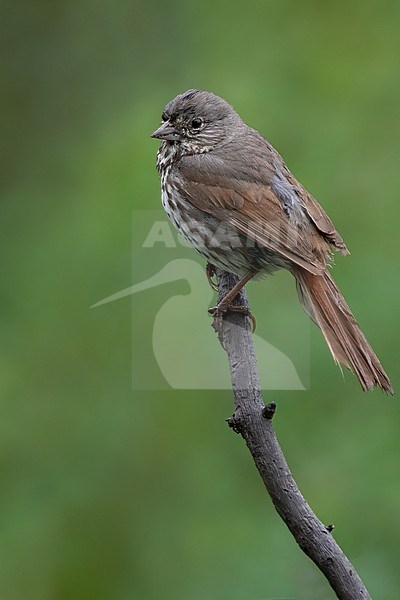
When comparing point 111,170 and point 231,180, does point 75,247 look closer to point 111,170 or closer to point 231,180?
point 111,170

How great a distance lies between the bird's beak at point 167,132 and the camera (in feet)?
13.7

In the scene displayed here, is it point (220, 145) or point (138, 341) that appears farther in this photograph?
point (138, 341)

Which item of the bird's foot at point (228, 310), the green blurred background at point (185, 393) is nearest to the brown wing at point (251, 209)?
the bird's foot at point (228, 310)

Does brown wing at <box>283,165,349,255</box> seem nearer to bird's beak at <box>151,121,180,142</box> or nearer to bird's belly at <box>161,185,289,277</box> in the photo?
bird's belly at <box>161,185,289,277</box>

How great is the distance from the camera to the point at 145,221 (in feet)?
16.1

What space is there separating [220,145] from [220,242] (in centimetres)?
43

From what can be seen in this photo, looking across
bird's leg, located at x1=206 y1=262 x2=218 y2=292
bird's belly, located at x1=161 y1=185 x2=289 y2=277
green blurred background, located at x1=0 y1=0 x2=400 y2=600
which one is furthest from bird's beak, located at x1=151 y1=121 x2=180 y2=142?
green blurred background, located at x1=0 y1=0 x2=400 y2=600

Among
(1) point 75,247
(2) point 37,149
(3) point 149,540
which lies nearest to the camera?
(3) point 149,540

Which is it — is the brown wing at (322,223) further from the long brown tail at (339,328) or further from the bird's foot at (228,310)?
the bird's foot at (228,310)

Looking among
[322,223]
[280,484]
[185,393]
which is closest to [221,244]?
[322,223]

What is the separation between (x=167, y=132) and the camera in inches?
165

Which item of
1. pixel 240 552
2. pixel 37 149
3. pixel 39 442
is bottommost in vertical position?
pixel 240 552

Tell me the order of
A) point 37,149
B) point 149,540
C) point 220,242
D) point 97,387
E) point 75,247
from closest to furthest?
point 220,242 < point 149,540 < point 97,387 < point 75,247 < point 37,149

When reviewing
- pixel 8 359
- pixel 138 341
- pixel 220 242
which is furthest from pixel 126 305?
pixel 220 242
